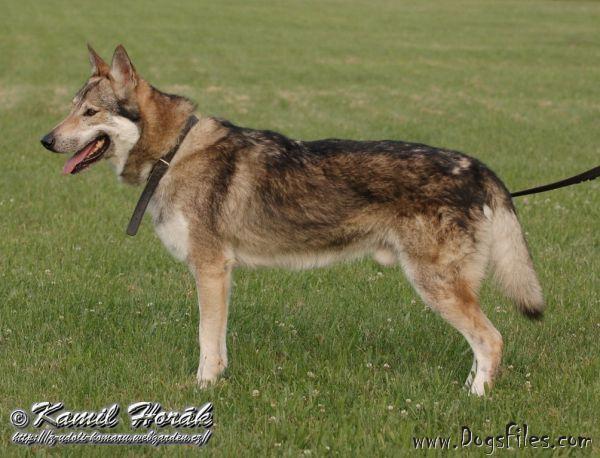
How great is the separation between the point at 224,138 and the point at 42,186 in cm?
670

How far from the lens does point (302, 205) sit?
5887 millimetres

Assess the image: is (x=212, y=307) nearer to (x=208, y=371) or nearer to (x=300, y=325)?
(x=208, y=371)

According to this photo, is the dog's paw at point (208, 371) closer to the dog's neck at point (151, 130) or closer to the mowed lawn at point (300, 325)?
the mowed lawn at point (300, 325)

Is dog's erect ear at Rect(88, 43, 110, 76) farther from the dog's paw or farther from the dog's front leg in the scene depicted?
the dog's paw

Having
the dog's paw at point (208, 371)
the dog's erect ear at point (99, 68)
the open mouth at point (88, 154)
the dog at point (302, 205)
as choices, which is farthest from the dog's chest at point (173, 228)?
the dog's erect ear at point (99, 68)

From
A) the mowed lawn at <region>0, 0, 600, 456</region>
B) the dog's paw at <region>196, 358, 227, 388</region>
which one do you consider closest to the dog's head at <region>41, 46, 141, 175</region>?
the mowed lawn at <region>0, 0, 600, 456</region>

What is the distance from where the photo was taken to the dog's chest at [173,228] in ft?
19.0

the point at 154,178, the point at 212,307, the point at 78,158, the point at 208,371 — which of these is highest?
the point at 78,158

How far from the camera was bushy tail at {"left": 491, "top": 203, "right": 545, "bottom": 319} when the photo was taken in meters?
5.75

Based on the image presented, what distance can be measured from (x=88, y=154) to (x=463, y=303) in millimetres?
→ 2889

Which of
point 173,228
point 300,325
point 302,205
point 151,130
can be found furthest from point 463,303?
point 151,130

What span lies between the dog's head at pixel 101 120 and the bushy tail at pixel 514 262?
2.71 meters

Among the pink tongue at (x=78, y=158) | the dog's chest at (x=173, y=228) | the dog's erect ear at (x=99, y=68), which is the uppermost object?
the dog's erect ear at (x=99, y=68)

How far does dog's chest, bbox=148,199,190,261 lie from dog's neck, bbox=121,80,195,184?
34 centimetres
